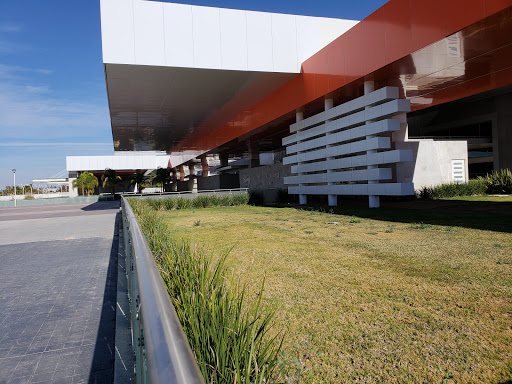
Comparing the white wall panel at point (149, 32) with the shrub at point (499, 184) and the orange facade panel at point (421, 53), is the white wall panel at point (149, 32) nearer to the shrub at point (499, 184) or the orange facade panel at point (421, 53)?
the orange facade panel at point (421, 53)

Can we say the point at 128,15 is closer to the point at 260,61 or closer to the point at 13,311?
the point at 260,61

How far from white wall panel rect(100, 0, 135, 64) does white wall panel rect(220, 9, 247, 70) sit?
366 centimetres

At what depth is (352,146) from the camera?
15891 mm

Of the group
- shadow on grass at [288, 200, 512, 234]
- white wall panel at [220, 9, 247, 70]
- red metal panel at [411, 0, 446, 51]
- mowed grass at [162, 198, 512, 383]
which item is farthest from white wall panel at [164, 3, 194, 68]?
mowed grass at [162, 198, 512, 383]

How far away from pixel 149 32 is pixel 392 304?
14.0m

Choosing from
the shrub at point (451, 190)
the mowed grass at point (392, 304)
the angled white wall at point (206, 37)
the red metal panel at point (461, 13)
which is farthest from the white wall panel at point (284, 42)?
the mowed grass at point (392, 304)

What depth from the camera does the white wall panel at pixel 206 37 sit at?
49.6 feet

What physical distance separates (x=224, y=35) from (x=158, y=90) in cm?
530

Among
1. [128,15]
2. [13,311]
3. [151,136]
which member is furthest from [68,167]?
[13,311]

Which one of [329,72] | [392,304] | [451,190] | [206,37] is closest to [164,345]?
[392,304]

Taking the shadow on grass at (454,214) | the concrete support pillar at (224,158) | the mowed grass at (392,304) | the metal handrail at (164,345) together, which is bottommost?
the mowed grass at (392,304)

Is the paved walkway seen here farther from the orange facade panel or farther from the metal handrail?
the orange facade panel

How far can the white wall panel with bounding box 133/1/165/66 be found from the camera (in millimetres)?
14320

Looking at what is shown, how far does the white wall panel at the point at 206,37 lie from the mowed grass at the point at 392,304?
376 inches
